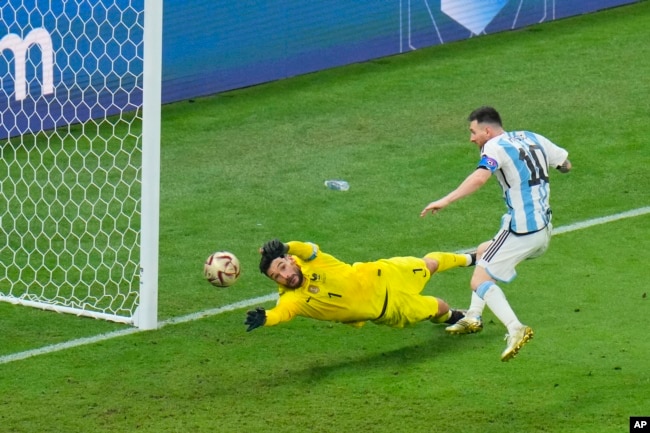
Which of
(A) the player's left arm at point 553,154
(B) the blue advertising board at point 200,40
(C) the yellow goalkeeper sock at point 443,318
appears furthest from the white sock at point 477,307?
(B) the blue advertising board at point 200,40

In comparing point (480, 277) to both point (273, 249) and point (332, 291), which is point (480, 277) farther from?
point (273, 249)

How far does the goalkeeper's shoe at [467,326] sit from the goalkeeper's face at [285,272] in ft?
4.42

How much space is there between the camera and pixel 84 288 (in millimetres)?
10641

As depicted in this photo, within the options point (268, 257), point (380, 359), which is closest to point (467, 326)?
point (380, 359)

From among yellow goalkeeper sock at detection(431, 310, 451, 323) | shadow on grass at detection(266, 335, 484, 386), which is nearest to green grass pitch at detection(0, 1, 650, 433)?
shadow on grass at detection(266, 335, 484, 386)

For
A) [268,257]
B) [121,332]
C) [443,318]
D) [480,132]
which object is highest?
[480,132]

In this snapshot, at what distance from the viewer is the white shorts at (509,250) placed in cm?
895

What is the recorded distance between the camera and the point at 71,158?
13594mm

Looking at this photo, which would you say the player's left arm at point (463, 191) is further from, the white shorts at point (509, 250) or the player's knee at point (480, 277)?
the player's knee at point (480, 277)

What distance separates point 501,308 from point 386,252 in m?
2.60

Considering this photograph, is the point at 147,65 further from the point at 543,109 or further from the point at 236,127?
the point at 543,109

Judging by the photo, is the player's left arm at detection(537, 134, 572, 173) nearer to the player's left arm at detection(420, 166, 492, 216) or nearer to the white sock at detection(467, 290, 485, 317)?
the player's left arm at detection(420, 166, 492, 216)

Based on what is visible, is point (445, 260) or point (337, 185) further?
point (337, 185)

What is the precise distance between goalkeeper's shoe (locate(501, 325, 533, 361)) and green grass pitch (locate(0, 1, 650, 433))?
0.25 meters
